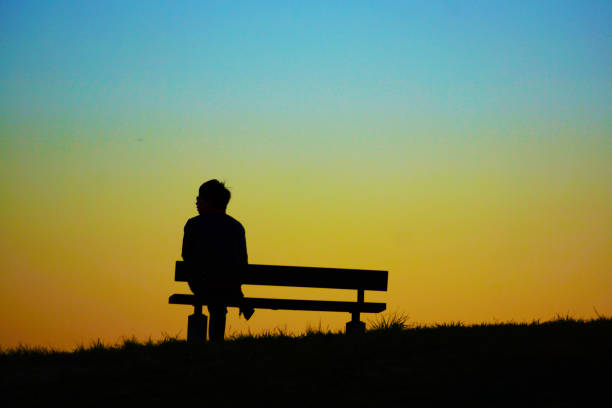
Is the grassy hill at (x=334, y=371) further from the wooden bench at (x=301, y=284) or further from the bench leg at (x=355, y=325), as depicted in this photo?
the bench leg at (x=355, y=325)

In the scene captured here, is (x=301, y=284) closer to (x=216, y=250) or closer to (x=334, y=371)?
(x=216, y=250)

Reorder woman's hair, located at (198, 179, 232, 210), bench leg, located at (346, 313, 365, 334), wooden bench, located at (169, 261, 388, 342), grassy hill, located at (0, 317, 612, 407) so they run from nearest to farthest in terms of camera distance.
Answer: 1. grassy hill, located at (0, 317, 612, 407)
2. woman's hair, located at (198, 179, 232, 210)
3. wooden bench, located at (169, 261, 388, 342)
4. bench leg, located at (346, 313, 365, 334)

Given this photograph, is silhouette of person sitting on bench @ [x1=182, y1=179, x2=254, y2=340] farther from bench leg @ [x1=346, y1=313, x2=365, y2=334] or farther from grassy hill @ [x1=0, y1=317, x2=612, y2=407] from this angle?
bench leg @ [x1=346, y1=313, x2=365, y2=334]

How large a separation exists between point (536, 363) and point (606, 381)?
0.73 metres

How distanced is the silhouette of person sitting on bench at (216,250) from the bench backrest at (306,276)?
15 centimetres

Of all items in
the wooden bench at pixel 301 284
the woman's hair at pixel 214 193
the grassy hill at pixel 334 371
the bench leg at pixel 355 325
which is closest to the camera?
the grassy hill at pixel 334 371

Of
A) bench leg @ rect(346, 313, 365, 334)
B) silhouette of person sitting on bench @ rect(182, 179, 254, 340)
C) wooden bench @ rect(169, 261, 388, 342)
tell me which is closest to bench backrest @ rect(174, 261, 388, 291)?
wooden bench @ rect(169, 261, 388, 342)

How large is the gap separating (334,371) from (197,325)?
2.72 meters

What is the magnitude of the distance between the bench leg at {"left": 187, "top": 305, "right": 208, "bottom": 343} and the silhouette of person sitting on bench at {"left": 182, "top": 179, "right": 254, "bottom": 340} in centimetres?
9

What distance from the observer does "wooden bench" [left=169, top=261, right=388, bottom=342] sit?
1002 centimetres

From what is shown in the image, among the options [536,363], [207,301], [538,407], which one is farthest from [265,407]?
[207,301]

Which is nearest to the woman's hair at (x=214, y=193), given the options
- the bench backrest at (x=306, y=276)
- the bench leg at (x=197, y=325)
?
the bench backrest at (x=306, y=276)

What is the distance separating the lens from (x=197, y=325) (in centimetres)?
993

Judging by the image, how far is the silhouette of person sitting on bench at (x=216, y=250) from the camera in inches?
390
